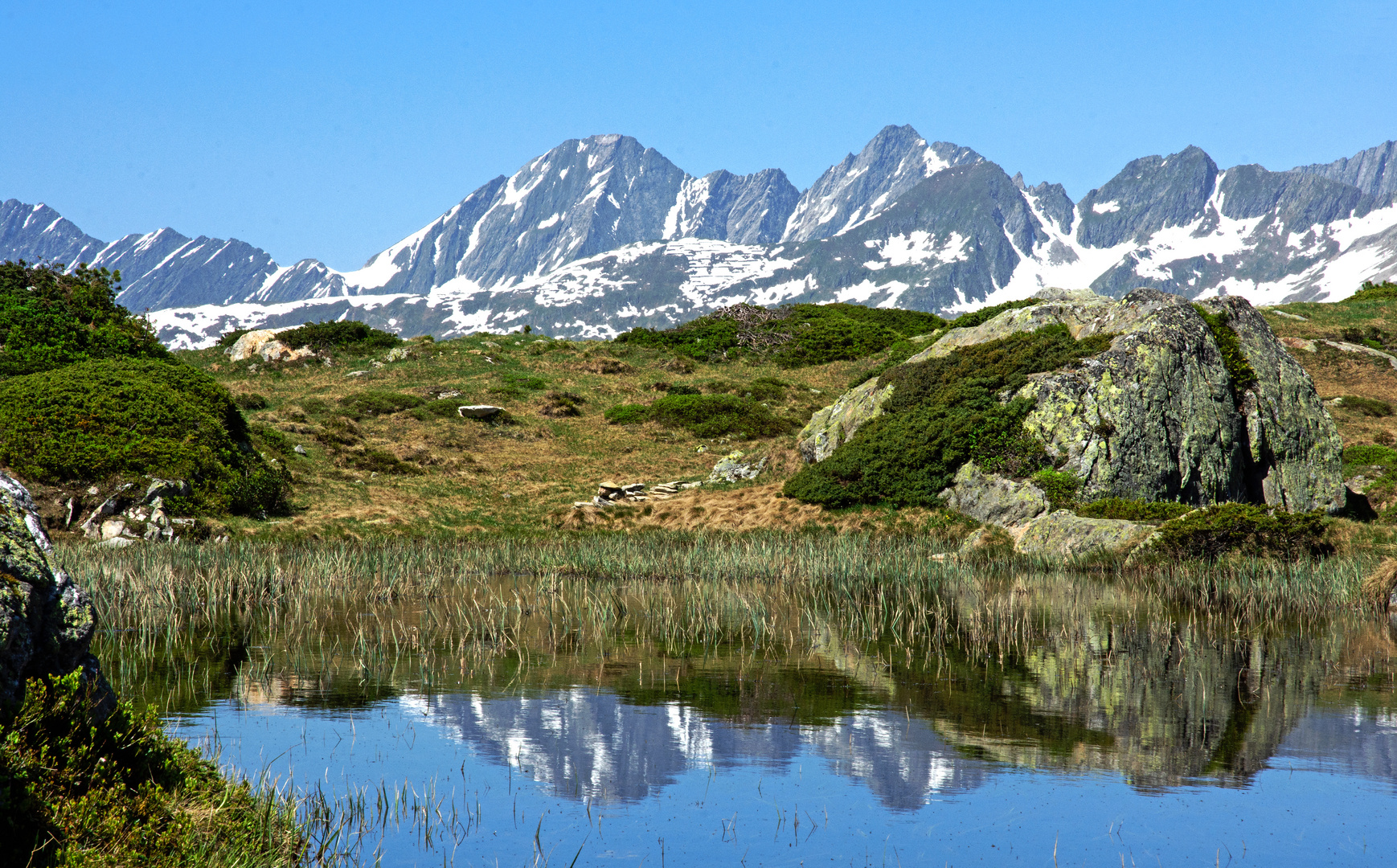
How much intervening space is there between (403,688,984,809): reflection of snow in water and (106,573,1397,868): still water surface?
0.03 metres

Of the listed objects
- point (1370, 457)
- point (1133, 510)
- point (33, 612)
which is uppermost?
point (1370, 457)

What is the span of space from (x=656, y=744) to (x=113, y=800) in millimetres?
4388

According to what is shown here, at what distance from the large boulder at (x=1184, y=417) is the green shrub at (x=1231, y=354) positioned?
0.10 metres

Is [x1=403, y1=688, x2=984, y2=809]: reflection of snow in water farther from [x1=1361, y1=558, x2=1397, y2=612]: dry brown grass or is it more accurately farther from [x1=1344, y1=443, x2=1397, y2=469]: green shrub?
[x1=1344, y1=443, x2=1397, y2=469]: green shrub

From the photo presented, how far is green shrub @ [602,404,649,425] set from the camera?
42281mm

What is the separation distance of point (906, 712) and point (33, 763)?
7.05 metres

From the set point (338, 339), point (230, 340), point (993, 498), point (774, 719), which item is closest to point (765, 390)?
point (993, 498)

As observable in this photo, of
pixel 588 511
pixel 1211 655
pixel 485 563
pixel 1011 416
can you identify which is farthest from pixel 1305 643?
pixel 588 511

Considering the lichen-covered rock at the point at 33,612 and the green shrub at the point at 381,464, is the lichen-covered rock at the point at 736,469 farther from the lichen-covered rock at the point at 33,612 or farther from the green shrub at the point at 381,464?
the lichen-covered rock at the point at 33,612

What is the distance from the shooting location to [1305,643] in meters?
12.5

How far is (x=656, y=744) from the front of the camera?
319 inches

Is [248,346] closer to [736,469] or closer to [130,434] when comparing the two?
[130,434]

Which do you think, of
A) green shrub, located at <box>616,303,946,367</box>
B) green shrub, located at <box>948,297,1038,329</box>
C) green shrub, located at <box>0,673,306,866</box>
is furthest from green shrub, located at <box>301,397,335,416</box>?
green shrub, located at <box>0,673,306,866</box>

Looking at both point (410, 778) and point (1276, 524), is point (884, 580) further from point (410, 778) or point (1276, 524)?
point (410, 778)
